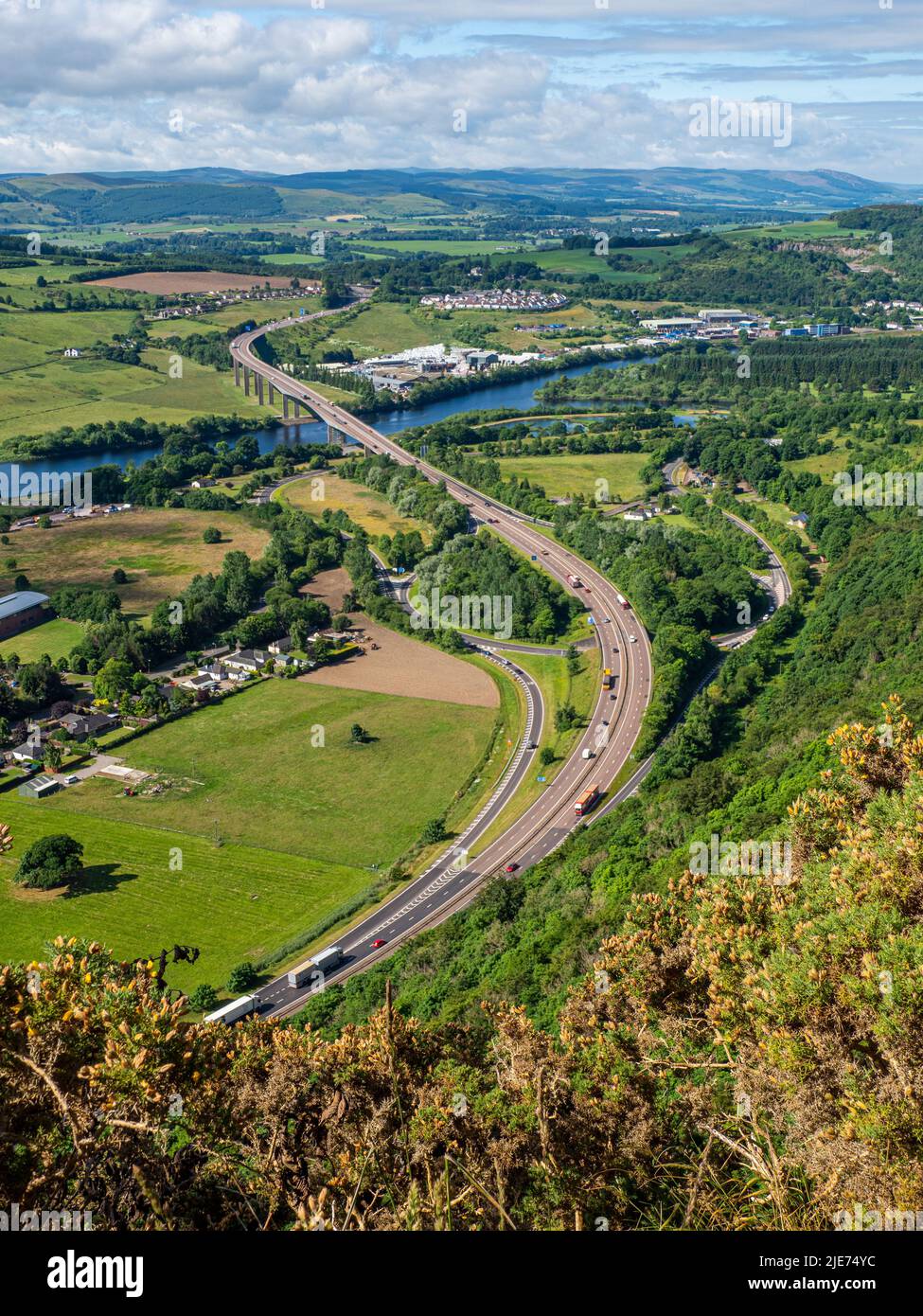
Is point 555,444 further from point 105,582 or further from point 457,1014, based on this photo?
point 457,1014

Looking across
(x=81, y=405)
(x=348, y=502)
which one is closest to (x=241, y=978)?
(x=348, y=502)

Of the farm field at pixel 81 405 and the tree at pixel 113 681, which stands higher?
the farm field at pixel 81 405

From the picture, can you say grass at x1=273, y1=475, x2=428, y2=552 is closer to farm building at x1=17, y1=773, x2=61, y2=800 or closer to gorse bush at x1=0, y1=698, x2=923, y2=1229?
farm building at x1=17, y1=773, x2=61, y2=800

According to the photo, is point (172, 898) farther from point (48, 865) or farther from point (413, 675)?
point (413, 675)

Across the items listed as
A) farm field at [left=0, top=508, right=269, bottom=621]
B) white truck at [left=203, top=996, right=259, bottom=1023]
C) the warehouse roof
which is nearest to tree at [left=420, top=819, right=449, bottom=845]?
white truck at [left=203, top=996, right=259, bottom=1023]

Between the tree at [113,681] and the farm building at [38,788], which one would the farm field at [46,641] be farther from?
the farm building at [38,788]

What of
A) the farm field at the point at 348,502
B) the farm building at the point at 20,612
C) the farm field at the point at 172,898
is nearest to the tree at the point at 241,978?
the farm field at the point at 172,898

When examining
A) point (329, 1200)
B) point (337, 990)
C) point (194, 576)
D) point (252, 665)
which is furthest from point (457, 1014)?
point (194, 576)
